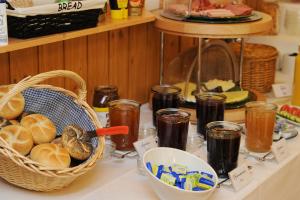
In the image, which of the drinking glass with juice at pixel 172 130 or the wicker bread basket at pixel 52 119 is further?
the drinking glass with juice at pixel 172 130

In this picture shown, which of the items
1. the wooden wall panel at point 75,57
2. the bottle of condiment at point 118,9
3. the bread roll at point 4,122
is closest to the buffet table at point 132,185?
the bread roll at point 4,122

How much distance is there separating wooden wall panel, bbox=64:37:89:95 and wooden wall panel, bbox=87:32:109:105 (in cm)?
3

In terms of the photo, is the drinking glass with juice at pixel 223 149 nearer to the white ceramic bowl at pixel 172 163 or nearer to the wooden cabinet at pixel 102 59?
the white ceramic bowl at pixel 172 163

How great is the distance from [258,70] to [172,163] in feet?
3.27

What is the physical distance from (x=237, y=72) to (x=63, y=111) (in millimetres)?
901

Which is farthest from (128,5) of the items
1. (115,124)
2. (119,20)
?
(115,124)

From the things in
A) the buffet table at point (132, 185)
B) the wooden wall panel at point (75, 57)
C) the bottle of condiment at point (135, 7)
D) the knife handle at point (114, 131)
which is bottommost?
the buffet table at point (132, 185)

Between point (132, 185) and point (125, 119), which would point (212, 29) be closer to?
point (125, 119)

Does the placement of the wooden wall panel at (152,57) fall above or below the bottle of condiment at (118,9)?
below

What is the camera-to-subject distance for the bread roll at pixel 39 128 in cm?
142

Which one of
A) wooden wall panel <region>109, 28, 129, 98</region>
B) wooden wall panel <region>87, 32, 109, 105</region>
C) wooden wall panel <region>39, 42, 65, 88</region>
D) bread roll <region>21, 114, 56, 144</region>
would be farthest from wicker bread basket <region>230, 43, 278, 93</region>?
bread roll <region>21, 114, 56, 144</region>

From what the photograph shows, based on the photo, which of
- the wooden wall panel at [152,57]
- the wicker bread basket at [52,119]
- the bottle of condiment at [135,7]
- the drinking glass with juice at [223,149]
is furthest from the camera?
the wooden wall panel at [152,57]

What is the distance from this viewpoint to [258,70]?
7.76 feet

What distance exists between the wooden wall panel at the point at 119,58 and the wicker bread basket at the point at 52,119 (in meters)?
0.44
